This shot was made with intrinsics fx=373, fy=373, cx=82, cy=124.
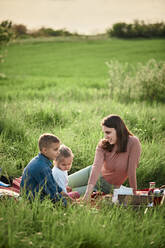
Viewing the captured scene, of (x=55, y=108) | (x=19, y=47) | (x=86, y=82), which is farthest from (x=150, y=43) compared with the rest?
(x=55, y=108)

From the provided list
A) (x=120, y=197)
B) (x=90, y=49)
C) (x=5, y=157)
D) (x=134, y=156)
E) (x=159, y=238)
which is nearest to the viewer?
(x=159, y=238)

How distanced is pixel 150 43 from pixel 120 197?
33.5 m

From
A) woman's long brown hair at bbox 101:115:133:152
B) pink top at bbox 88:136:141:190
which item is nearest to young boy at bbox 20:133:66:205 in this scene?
pink top at bbox 88:136:141:190

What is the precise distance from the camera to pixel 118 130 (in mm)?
4414

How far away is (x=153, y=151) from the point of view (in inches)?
235

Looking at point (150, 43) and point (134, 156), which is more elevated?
point (150, 43)

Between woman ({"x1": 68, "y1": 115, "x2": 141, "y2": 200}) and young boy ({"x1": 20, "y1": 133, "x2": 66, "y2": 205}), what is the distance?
437 mm

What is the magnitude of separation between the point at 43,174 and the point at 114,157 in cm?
97

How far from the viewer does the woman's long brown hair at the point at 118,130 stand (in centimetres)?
439

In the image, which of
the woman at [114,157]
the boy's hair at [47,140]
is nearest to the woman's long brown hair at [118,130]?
the woman at [114,157]

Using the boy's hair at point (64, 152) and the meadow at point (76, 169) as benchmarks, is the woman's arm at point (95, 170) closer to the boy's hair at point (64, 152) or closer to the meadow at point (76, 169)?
the boy's hair at point (64, 152)

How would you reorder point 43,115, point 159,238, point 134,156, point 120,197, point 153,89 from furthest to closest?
Answer: point 153,89 → point 43,115 → point 134,156 → point 120,197 → point 159,238

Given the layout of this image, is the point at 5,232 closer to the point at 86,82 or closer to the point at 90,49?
the point at 86,82

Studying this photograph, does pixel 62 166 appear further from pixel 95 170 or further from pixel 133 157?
pixel 133 157
